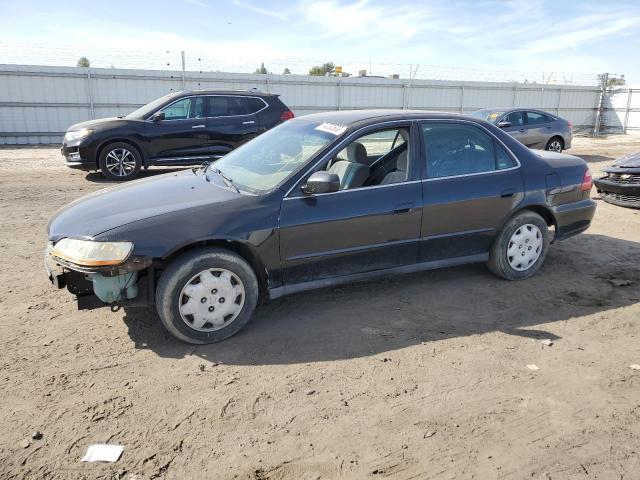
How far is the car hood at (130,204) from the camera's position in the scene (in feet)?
12.0

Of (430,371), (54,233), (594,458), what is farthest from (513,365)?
(54,233)

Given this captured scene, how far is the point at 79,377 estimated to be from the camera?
3.33 m

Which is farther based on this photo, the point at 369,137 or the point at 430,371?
the point at 369,137

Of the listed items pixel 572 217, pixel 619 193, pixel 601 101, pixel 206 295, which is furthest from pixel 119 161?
pixel 601 101

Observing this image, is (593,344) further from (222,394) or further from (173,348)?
(173,348)

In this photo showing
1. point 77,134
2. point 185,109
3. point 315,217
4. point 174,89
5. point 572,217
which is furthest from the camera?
point 174,89

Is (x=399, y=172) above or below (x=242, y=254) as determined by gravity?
above

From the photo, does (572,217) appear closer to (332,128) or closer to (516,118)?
(332,128)

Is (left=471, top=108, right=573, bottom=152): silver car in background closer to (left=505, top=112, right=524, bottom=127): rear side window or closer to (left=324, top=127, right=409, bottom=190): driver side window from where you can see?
(left=505, top=112, right=524, bottom=127): rear side window

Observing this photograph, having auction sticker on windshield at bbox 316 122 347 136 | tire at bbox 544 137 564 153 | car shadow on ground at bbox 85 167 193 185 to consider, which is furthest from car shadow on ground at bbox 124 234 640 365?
tire at bbox 544 137 564 153

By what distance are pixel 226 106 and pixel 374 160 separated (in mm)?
6932

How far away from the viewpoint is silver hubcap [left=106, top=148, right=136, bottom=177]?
9.98 metres

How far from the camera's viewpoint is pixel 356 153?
15.2ft

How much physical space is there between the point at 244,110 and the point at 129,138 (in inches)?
95.6
